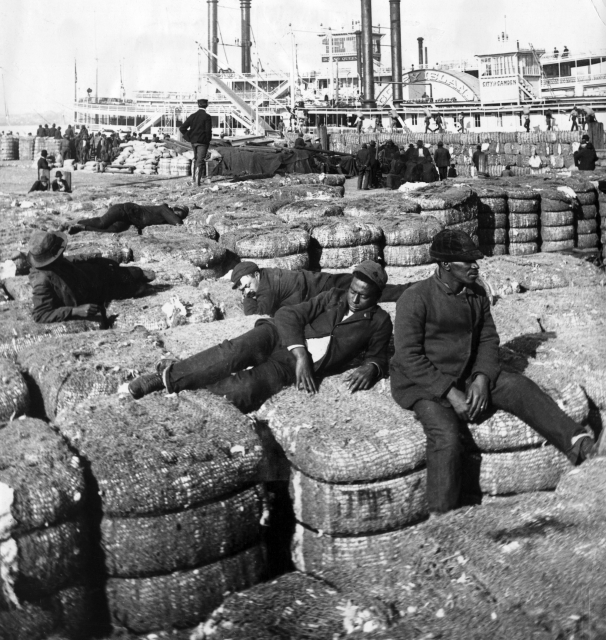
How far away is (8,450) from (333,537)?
135cm

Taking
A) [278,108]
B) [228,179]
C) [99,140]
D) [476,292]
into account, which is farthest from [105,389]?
[278,108]

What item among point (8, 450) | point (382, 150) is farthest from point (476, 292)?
point (382, 150)

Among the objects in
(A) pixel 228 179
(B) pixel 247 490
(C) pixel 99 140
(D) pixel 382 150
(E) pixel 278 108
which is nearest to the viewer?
(B) pixel 247 490

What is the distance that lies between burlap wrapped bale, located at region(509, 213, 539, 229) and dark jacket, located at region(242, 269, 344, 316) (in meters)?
4.55

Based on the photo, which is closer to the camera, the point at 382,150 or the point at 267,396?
the point at 267,396

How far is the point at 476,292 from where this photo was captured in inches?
151

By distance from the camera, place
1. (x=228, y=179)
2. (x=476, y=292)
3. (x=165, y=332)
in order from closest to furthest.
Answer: (x=476, y=292) < (x=165, y=332) < (x=228, y=179)

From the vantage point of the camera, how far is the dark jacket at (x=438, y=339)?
3672mm

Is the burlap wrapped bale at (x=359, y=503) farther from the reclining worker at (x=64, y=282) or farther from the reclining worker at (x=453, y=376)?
the reclining worker at (x=64, y=282)

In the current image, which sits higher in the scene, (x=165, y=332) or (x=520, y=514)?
(x=165, y=332)

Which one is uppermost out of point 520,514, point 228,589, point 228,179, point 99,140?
point 99,140

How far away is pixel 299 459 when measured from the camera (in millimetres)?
3398

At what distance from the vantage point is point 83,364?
13.3ft

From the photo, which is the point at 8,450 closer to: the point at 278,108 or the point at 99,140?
the point at 99,140
